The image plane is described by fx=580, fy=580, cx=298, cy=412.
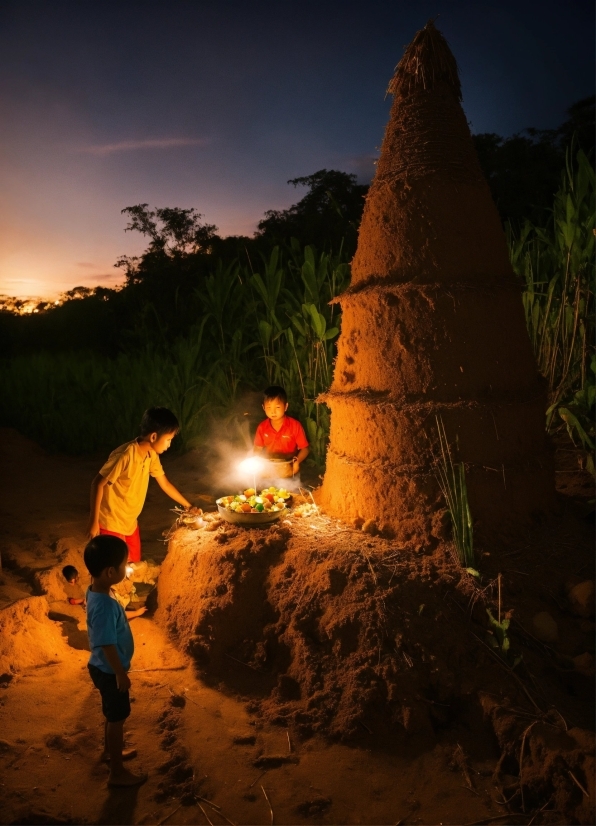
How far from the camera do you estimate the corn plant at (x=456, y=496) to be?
3.31 metres

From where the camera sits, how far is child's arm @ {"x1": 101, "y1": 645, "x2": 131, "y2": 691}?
2609mm

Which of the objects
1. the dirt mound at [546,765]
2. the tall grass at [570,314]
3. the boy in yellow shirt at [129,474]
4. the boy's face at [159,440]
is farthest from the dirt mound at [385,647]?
the tall grass at [570,314]

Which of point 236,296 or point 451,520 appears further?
point 236,296

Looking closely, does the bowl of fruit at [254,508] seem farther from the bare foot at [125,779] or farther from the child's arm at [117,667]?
the bare foot at [125,779]

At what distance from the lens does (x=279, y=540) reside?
364 centimetres

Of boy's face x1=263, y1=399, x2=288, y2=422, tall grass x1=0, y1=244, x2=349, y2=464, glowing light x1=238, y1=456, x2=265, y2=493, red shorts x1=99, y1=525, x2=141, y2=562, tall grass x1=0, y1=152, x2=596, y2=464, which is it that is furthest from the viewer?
tall grass x1=0, y1=244, x2=349, y2=464

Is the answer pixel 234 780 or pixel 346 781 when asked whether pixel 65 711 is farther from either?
pixel 346 781

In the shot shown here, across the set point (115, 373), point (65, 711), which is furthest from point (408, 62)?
point (115, 373)

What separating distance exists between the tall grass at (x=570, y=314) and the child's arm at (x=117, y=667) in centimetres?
353

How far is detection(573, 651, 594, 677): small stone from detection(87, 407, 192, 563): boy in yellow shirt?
2.66 m

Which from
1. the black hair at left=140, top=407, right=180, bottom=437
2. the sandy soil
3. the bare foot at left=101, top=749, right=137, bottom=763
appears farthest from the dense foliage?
the bare foot at left=101, top=749, right=137, bottom=763

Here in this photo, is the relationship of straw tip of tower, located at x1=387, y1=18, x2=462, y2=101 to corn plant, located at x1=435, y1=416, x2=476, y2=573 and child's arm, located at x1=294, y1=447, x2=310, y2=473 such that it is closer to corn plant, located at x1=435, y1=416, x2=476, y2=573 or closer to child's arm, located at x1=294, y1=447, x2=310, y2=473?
corn plant, located at x1=435, y1=416, x2=476, y2=573

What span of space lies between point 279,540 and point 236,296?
5.43 m

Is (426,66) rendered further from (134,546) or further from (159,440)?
(134,546)
